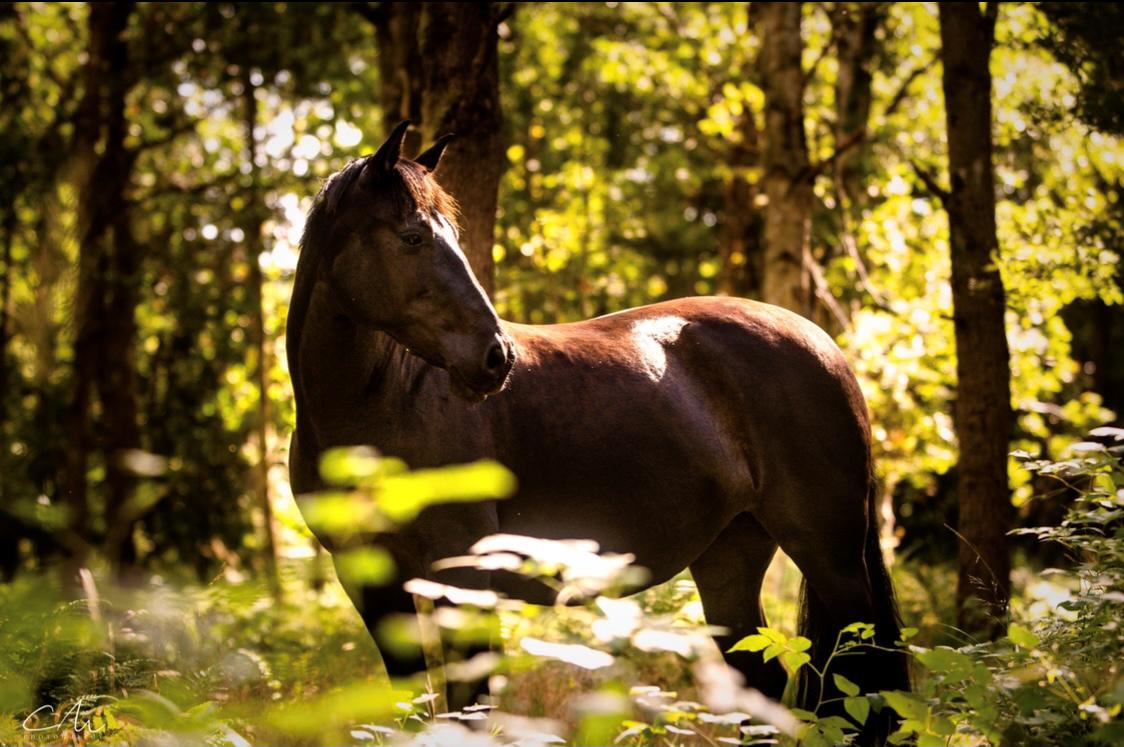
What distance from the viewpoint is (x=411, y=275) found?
11.6ft

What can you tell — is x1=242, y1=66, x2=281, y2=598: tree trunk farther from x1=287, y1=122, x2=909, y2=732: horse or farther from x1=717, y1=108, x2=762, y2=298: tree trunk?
x1=287, y1=122, x2=909, y2=732: horse

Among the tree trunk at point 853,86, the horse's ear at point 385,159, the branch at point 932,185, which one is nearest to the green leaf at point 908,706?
the horse's ear at point 385,159

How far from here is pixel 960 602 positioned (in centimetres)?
659

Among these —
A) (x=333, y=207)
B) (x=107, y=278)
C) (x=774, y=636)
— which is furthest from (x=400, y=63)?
(x=107, y=278)

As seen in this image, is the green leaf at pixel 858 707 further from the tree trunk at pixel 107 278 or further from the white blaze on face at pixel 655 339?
the tree trunk at pixel 107 278

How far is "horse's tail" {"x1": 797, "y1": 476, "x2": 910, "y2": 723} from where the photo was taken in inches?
172

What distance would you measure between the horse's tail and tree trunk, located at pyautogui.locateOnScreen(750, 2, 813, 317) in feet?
14.1

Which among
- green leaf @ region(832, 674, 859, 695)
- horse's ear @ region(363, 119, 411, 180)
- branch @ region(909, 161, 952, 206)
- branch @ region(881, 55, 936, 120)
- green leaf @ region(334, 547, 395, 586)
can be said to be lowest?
green leaf @ region(832, 674, 859, 695)

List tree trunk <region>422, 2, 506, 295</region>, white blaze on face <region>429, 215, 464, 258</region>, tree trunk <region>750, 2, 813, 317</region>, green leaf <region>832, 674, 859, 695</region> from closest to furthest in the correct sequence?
green leaf <region>832, 674, 859, 695</region>, white blaze on face <region>429, 215, 464, 258</region>, tree trunk <region>422, 2, 506, 295</region>, tree trunk <region>750, 2, 813, 317</region>

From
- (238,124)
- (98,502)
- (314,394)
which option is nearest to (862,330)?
(314,394)

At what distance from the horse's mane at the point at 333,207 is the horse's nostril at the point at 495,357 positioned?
0.56 meters

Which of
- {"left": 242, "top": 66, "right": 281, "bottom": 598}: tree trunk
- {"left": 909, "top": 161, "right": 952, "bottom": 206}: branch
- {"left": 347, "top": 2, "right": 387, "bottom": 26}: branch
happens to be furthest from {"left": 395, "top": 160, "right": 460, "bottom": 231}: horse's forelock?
{"left": 242, "top": 66, "right": 281, "bottom": 598}: tree trunk

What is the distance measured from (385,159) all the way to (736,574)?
2594mm

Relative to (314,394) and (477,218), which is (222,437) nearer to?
(477,218)
